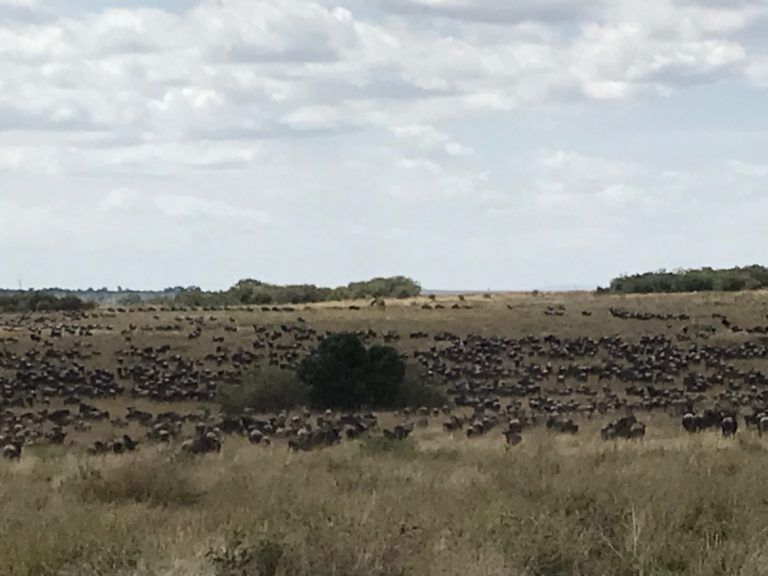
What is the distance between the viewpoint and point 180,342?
44.3 m

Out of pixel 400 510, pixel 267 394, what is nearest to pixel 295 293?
pixel 267 394

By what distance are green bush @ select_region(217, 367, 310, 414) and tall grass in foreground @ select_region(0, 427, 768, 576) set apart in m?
14.1

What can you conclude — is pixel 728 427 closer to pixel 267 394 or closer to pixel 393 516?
pixel 393 516

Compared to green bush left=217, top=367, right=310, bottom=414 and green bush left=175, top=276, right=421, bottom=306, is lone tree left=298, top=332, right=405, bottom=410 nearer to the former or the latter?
green bush left=217, top=367, right=310, bottom=414

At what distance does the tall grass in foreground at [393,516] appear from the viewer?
8.30 meters

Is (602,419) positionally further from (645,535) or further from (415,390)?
(645,535)

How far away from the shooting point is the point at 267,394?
2919 centimetres

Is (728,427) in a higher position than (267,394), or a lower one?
higher

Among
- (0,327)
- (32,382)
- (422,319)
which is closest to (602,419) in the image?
(32,382)

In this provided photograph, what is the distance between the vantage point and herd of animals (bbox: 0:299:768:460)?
68.4 feet

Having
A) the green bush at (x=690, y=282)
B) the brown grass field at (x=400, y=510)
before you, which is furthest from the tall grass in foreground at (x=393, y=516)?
the green bush at (x=690, y=282)

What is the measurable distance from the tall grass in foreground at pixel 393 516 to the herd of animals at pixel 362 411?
14.2 feet

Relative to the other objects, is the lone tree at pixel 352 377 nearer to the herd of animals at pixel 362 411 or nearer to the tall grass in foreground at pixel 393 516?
the herd of animals at pixel 362 411

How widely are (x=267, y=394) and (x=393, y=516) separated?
19.7m
